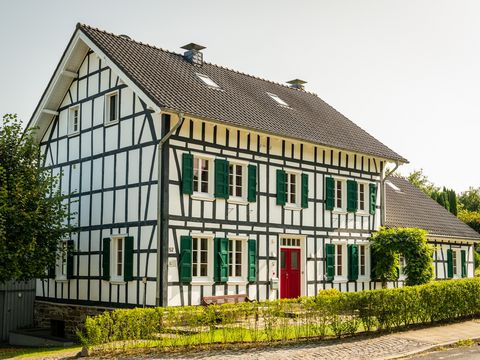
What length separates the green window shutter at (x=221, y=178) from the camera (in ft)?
63.3

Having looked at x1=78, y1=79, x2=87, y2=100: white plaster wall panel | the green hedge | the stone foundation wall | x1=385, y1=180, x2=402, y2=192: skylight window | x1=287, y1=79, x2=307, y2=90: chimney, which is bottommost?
the stone foundation wall

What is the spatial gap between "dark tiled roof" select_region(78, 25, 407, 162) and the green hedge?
6187 millimetres

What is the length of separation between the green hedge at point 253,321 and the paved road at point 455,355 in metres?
2.01

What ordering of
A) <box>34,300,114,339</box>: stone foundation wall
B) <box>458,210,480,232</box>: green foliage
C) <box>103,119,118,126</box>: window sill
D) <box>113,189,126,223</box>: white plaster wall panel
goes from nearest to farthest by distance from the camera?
<box>113,189,126,223</box>: white plaster wall panel → <box>103,119,118,126</box>: window sill → <box>34,300,114,339</box>: stone foundation wall → <box>458,210,480,232</box>: green foliage

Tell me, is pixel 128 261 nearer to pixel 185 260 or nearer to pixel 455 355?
pixel 185 260

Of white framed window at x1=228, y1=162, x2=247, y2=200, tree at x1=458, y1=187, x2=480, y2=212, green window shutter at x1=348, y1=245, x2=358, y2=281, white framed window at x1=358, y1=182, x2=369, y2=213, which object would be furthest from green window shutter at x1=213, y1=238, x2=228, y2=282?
tree at x1=458, y1=187, x2=480, y2=212

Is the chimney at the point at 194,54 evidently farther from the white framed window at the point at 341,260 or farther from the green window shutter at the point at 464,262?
the green window shutter at the point at 464,262

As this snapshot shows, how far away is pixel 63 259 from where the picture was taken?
70.1 feet

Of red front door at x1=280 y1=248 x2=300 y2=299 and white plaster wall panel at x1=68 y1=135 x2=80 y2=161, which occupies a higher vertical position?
white plaster wall panel at x1=68 y1=135 x2=80 y2=161

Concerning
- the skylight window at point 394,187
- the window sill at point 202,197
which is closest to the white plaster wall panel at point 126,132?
the window sill at point 202,197

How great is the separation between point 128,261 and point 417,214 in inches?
635

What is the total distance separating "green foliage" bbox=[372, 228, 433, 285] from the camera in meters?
24.1

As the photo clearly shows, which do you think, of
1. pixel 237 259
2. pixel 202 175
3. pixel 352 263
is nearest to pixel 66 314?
pixel 237 259

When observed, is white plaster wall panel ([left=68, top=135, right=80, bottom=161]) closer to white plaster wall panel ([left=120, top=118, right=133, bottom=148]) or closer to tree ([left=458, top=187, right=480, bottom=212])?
white plaster wall panel ([left=120, top=118, right=133, bottom=148])
